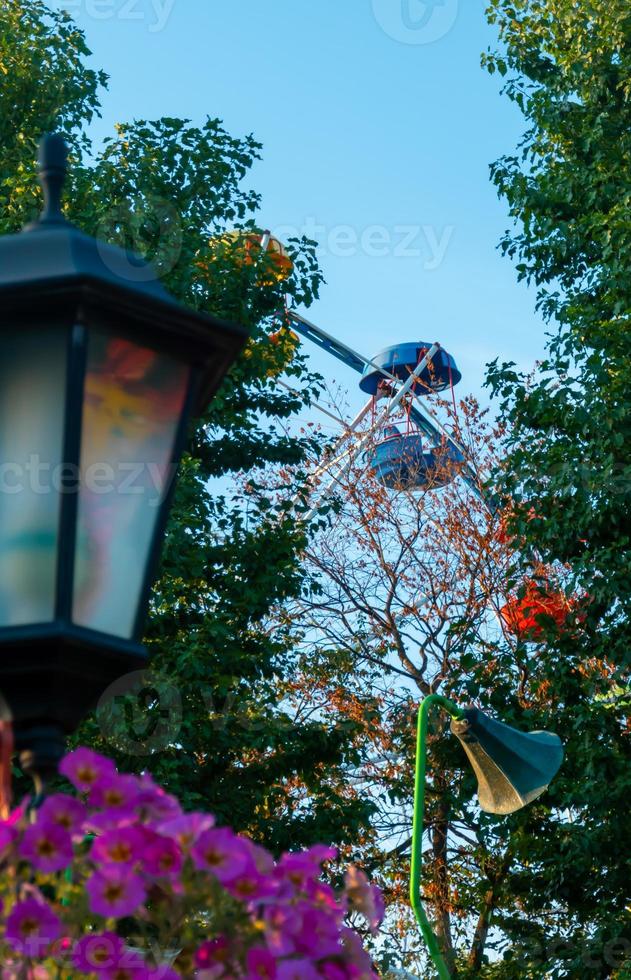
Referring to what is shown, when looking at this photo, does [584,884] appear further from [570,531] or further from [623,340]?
[623,340]

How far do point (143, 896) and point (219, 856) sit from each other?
12 centimetres

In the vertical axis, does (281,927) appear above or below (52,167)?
below

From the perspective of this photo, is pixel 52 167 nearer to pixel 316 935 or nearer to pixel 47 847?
pixel 47 847

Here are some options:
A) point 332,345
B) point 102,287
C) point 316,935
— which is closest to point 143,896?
point 316,935

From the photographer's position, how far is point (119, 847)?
179 cm

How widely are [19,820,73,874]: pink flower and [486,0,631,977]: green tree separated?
9.44 m

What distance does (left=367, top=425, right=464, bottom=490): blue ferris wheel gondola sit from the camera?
19688 millimetres

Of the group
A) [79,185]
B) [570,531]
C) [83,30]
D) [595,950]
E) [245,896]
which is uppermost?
[83,30]

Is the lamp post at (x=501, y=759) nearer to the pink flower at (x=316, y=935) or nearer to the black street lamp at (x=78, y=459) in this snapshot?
the black street lamp at (x=78, y=459)

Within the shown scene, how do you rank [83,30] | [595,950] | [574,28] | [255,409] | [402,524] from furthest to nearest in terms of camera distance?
[402,524]
[83,30]
[255,409]
[574,28]
[595,950]

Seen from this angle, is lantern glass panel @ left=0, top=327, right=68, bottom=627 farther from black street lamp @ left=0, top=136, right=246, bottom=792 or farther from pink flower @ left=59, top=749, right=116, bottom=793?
pink flower @ left=59, top=749, right=116, bottom=793

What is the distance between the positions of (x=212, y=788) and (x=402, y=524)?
8259mm

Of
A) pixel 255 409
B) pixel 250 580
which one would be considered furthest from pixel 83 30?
pixel 250 580

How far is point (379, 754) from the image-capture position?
17.5 meters
